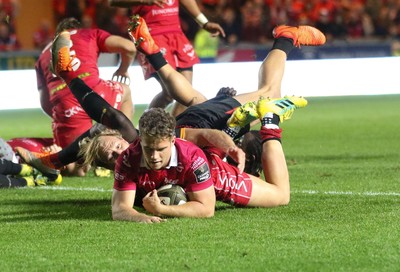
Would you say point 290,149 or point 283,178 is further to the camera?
point 290,149

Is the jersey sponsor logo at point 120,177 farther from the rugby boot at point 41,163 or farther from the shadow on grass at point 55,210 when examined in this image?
the rugby boot at point 41,163

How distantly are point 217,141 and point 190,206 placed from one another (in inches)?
31.3

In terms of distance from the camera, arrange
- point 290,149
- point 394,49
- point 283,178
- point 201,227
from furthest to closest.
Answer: point 394,49
point 290,149
point 283,178
point 201,227

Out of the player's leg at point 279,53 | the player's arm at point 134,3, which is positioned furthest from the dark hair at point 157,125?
the player's arm at point 134,3

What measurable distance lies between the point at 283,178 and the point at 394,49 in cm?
1613

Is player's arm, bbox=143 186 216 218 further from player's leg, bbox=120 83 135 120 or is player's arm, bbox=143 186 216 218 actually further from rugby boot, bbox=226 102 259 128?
player's leg, bbox=120 83 135 120

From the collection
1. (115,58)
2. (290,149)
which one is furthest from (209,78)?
(290,149)

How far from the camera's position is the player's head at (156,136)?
24.7 ft

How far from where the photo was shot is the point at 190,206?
7.96 meters

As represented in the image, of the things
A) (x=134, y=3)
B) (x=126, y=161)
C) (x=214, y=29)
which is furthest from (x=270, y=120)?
(x=214, y=29)

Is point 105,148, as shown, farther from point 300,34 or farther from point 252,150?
point 300,34

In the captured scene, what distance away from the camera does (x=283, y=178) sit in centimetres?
879

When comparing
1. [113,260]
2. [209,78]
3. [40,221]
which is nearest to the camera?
[113,260]

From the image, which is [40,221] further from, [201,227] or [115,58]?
[115,58]
